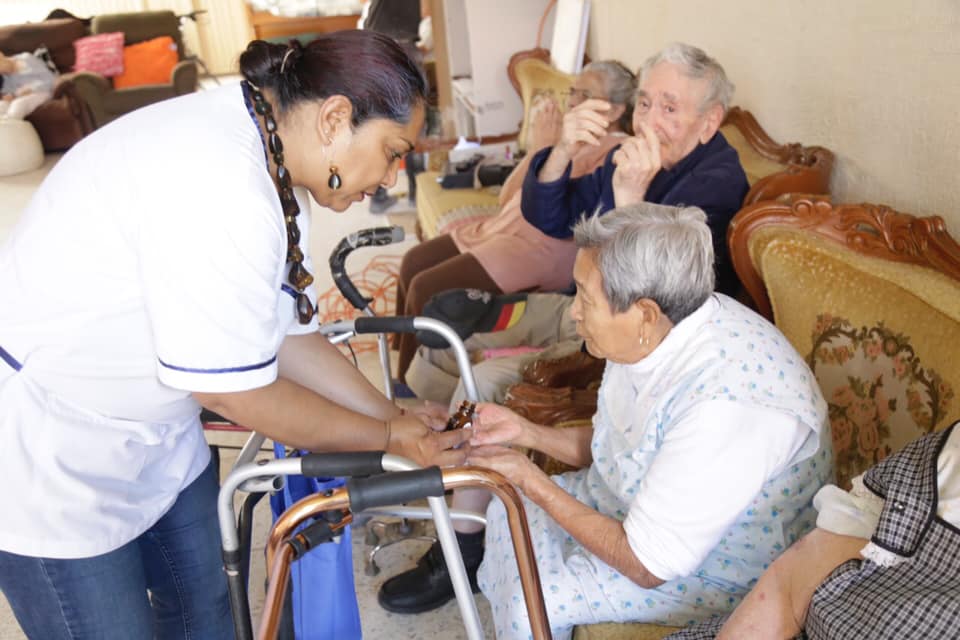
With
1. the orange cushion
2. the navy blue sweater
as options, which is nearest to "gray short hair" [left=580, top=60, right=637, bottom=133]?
the navy blue sweater

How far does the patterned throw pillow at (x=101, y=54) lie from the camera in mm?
7125

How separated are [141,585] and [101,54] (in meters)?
7.06

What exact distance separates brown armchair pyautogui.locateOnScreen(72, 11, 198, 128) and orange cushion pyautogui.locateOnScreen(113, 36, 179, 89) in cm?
13

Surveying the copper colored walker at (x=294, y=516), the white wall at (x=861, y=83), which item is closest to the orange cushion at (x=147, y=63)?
the white wall at (x=861, y=83)

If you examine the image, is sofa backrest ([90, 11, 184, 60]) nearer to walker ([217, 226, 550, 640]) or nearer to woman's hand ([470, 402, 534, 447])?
woman's hand ([470, 402, 534, 447])

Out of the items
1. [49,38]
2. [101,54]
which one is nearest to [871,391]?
[101,54]

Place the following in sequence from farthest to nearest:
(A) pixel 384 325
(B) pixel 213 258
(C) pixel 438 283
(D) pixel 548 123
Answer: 1. (D) pixel 548 123
2. (C) pixel 438 283
3. (A) pixel 384 325
4. (B) pixel 213 258

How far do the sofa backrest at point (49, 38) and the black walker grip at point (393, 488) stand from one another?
24.8 ft

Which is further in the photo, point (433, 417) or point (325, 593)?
point (433, 417)

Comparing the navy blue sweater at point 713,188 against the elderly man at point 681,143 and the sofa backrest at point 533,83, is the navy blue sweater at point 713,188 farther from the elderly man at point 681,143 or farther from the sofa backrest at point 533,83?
the sofa backrest at point 533,83

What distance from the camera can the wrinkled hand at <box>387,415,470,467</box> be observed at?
1.34m

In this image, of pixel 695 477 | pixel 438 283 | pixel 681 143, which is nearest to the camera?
pixel 695 477

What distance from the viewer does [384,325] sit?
176 centimetres

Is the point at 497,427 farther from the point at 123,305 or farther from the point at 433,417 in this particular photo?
the point at 123,305
